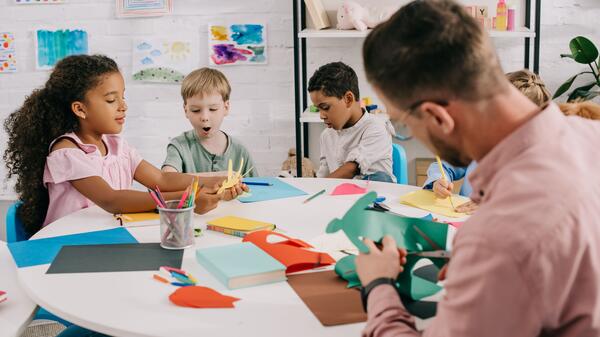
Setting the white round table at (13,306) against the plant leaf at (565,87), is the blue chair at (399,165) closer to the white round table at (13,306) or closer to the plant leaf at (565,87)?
the plant leaf at (565,87)

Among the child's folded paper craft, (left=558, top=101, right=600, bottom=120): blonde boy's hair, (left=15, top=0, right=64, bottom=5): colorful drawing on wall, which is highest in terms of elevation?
(left=15, top=0, right=64, bottom=5): colorful drawing on wall

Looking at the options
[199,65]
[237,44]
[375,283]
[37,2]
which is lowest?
[375,283]

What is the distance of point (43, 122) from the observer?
2074 mm

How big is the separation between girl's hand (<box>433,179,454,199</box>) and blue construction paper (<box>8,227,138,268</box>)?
2.70ft

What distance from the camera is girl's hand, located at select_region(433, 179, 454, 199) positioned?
1.86m

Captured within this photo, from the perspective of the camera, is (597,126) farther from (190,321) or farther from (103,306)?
(103,306)

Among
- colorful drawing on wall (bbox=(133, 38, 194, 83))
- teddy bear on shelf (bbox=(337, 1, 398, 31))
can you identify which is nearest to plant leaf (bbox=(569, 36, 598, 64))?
teddy bear on shelf (bbox=(337, 1, 398, 31))

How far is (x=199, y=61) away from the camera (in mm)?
3730

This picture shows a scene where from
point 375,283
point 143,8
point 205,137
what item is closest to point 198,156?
point 205,137

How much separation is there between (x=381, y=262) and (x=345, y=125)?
186 centimetres

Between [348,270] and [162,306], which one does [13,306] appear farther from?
[348,270]

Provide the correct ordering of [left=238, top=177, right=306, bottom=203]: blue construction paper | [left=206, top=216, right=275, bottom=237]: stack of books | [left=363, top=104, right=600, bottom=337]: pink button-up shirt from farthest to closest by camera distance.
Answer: [left=238, top=177, right=306, bottom=203]: blue construction paper → [left=206, top=216, right=275, bottom=237]: stack of books → [left=363, top=104, right=600, bottom=337]: pink button-up shirt

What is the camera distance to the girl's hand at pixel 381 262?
3.39 feet

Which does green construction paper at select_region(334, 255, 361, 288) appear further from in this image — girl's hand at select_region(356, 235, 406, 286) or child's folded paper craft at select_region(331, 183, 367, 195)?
child's folded paper craft at select_region(331, 183, 367, 195)
